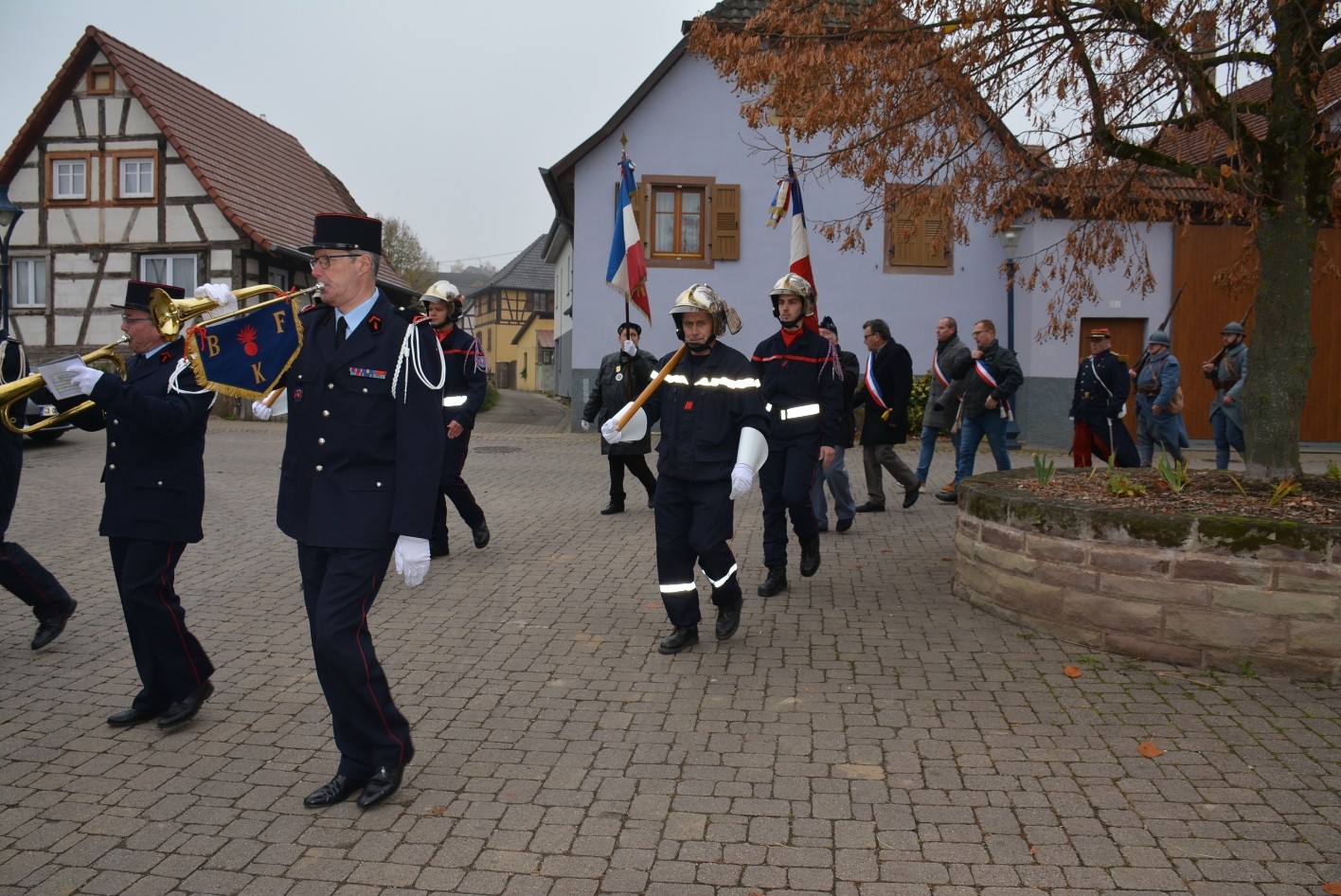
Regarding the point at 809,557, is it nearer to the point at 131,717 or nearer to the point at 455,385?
the point at 455,385

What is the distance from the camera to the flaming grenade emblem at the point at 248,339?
4.15 m

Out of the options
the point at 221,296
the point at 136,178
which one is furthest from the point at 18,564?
the point at 136,178

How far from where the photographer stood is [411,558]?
3.94 meters

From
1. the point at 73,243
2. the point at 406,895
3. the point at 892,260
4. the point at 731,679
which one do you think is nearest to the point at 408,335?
the point at 406,895

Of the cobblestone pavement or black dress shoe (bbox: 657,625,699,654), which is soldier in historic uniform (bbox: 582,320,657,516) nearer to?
the cobblestone pavement

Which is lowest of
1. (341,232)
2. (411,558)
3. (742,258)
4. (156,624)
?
(156,624)

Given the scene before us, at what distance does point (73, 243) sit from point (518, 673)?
23.1m

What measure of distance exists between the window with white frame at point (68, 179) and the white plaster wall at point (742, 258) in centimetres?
1185

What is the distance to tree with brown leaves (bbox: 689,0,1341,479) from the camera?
22.2 feet

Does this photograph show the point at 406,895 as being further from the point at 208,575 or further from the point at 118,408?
the point at 208,575

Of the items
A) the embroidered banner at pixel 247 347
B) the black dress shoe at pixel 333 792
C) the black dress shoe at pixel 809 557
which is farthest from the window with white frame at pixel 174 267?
the black dress shoe at pixel 333 792

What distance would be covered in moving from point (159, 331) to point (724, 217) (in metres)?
16.6

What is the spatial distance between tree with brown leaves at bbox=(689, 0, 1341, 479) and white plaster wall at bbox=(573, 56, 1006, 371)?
38.2ft

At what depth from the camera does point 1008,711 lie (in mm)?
5000
